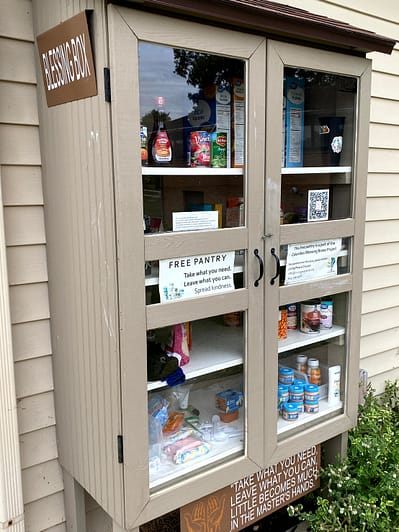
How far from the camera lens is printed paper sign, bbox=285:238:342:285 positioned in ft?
6.73

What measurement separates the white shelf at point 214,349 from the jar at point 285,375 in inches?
14.4

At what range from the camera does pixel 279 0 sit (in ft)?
8.08

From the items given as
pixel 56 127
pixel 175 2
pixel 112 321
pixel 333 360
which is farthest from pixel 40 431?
pixel 175 2

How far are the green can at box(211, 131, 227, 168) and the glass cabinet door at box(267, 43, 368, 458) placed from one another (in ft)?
0.72

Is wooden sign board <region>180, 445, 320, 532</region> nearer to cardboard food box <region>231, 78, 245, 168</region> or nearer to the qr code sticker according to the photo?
the qr code sticker

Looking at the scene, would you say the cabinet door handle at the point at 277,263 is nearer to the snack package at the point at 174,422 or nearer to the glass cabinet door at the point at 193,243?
the glass cabinet door at the point at 193,243

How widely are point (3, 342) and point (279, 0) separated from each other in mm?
2028

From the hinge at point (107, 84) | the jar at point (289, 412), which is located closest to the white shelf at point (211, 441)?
the jar at point (289, 412)

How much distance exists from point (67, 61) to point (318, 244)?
3.96 ft

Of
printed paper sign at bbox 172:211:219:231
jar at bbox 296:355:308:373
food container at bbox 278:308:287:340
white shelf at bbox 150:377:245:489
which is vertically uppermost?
printed paper sign at bbox 172:211:219:231

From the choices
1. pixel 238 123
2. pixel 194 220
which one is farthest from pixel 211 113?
pixel 194 220

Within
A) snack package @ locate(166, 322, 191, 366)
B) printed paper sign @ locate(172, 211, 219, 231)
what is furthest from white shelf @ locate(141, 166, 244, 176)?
snack package @ locate(166, 322, 191, 366)

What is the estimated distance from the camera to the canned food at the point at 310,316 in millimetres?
2309

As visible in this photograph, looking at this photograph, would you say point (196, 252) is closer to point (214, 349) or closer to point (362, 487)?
point (214, 349)
